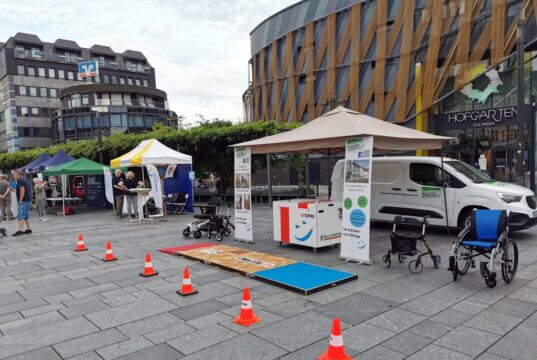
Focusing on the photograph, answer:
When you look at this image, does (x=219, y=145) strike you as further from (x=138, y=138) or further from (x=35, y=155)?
(x=35, y=155)

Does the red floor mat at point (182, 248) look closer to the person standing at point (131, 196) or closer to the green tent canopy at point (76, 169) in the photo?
the person standing at point (131, 196)

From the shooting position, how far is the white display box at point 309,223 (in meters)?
8.46

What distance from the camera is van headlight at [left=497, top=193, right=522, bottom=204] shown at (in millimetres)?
8881

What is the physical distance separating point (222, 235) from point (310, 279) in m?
4.52

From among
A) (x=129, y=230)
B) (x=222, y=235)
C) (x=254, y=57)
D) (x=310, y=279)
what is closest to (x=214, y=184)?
(x=129, y=230)

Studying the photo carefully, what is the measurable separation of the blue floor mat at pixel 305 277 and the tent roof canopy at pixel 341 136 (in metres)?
2.44

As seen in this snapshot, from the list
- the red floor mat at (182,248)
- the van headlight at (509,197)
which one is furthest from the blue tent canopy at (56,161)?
the van headlight at (509,197)

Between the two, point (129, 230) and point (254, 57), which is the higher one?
point (254, 57)

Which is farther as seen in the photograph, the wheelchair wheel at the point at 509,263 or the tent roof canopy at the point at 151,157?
the tent roof canopy at the point at 151,157

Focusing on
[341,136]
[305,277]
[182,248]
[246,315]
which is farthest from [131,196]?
[246,315]

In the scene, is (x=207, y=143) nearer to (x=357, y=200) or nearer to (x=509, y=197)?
(x=357, y=200)

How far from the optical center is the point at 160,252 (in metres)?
8.98

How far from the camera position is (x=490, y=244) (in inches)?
225

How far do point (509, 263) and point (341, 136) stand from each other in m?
3.34
